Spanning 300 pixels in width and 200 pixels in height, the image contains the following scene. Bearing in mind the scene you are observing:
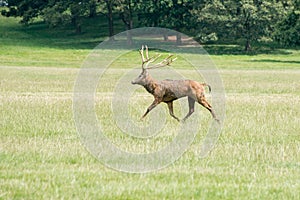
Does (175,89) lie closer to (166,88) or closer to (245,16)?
(166,88)

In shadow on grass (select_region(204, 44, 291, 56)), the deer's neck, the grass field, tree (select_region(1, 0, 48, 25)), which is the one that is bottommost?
shadow on grass (select_region(204, 44, 291, 56))

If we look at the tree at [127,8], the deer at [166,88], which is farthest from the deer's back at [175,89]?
the tree at [127,8]

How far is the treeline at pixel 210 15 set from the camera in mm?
57188

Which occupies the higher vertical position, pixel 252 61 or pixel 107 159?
pixel 107 159

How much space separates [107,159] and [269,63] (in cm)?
4208

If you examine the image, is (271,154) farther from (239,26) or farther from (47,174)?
(239,26)

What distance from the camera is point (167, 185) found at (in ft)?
27.5

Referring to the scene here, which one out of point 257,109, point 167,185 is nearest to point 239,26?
point 257,109

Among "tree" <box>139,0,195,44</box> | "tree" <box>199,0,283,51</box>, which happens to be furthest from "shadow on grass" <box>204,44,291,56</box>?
"tree" <box>139,0,195,44</box>

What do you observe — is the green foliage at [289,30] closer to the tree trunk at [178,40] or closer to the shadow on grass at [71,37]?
the shadow on grass at [71,37]

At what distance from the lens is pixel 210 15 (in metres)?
61.8

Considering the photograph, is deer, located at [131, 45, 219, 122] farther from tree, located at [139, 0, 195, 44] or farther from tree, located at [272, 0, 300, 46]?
tree, located at [139, 0, 195, 44]

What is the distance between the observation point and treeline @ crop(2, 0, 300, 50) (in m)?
57.2

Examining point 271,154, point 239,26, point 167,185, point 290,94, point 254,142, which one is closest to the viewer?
point 167,185
